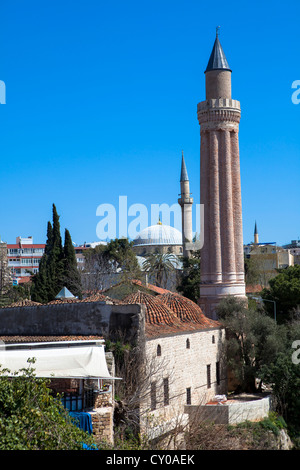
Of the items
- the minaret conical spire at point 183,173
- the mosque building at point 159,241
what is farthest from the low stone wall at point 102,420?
the mosque building at point 159,241

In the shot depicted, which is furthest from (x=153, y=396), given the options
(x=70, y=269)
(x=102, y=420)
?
(x=70, y=269)

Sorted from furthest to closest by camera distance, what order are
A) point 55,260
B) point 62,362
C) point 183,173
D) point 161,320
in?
point 183,173 < point 55,260 < point 161,320 < point 62,362

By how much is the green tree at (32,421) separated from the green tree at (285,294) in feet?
68.5

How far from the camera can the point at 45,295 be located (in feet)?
109

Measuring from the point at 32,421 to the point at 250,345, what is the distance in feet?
48.6

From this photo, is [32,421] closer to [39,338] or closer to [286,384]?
[39,338]

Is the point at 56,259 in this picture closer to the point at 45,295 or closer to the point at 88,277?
the point at 45,295

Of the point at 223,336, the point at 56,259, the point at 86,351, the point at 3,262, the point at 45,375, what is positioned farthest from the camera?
the point at 3,262

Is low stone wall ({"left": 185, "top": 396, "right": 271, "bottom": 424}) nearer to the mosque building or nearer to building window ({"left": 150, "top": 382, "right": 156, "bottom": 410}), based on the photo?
building window ({"left": 150, "top": 382, "right": 156, "bottom": 410})

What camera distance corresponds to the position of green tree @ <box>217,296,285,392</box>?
946 inches

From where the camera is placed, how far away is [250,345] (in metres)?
24.4

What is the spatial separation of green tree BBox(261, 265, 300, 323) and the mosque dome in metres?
42.9

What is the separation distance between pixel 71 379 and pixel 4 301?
22.0 m

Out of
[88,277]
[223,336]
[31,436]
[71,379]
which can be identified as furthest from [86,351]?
[88,277]
